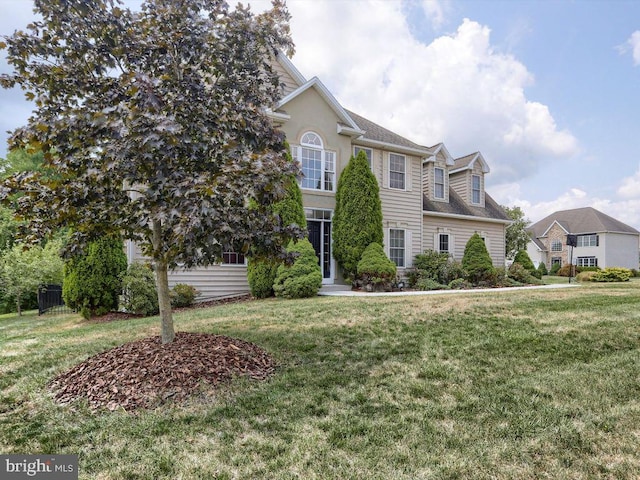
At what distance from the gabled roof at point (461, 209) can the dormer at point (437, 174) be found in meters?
0.37

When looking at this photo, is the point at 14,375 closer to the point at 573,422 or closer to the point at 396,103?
the point at 573,422

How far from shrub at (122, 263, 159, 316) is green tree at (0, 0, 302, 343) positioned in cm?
539

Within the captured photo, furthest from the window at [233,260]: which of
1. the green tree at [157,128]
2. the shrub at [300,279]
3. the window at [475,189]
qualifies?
the window at [475,189]

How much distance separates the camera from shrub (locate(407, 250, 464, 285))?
15.4m

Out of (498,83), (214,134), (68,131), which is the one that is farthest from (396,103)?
(68,131)

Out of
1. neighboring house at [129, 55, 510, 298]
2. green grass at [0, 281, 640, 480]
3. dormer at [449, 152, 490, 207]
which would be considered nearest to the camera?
green grass at [0, 281, 640, 480]

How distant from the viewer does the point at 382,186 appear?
1521cm

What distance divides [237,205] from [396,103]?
490 inches

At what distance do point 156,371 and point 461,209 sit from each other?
16710 mm

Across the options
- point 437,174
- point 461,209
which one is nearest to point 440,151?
point 437,174

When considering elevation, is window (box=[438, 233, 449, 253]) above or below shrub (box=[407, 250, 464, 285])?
above

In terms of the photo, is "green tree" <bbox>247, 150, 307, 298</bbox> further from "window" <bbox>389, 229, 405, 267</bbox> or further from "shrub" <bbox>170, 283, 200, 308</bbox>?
"window" <bbox>389, 229, 405, 267</bbox>

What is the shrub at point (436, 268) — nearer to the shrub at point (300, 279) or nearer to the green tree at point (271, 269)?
the shrub at point (300, 279)

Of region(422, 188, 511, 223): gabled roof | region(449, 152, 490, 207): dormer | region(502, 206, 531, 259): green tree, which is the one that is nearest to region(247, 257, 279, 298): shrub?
region(422, 188, 511, 223): gabled roof
